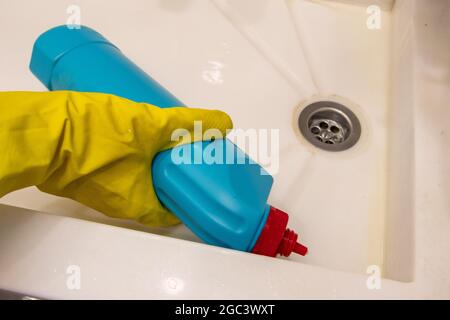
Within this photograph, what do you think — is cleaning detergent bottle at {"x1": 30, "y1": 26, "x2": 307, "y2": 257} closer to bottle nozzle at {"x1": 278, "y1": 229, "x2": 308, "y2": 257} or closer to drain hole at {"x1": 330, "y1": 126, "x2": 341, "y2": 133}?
bottle nozzle at {"x1": 278, "y1": 229, "x2": 308, "y2": 257}

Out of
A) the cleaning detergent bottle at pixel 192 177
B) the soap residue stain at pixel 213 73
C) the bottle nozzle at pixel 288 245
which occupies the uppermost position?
the soap residue stain at pixel 213 73

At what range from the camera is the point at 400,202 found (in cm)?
44

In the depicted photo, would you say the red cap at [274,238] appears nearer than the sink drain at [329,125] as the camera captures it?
Yes

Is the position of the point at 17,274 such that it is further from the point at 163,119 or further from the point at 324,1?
the point at 324,1

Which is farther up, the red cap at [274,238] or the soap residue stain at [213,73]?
the soap residue stain at [213,73]

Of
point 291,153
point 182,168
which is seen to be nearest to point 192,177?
point 182,168

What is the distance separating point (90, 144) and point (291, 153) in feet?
0.79

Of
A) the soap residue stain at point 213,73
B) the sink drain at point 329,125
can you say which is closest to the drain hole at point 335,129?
the sink drain at point 329,125

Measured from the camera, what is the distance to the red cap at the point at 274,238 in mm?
384

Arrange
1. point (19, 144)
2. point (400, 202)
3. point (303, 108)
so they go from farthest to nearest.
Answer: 1. point (303, 108)
2. point (400, 202)
3. point (19, 144)

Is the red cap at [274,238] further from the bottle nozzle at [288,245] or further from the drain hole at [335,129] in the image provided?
the drain hole at [335,129]

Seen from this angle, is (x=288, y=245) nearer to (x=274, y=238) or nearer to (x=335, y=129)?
(x=274, y=238)

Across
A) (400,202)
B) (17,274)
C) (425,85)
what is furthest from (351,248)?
(17,274)

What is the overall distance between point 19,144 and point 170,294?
0.50 ft
